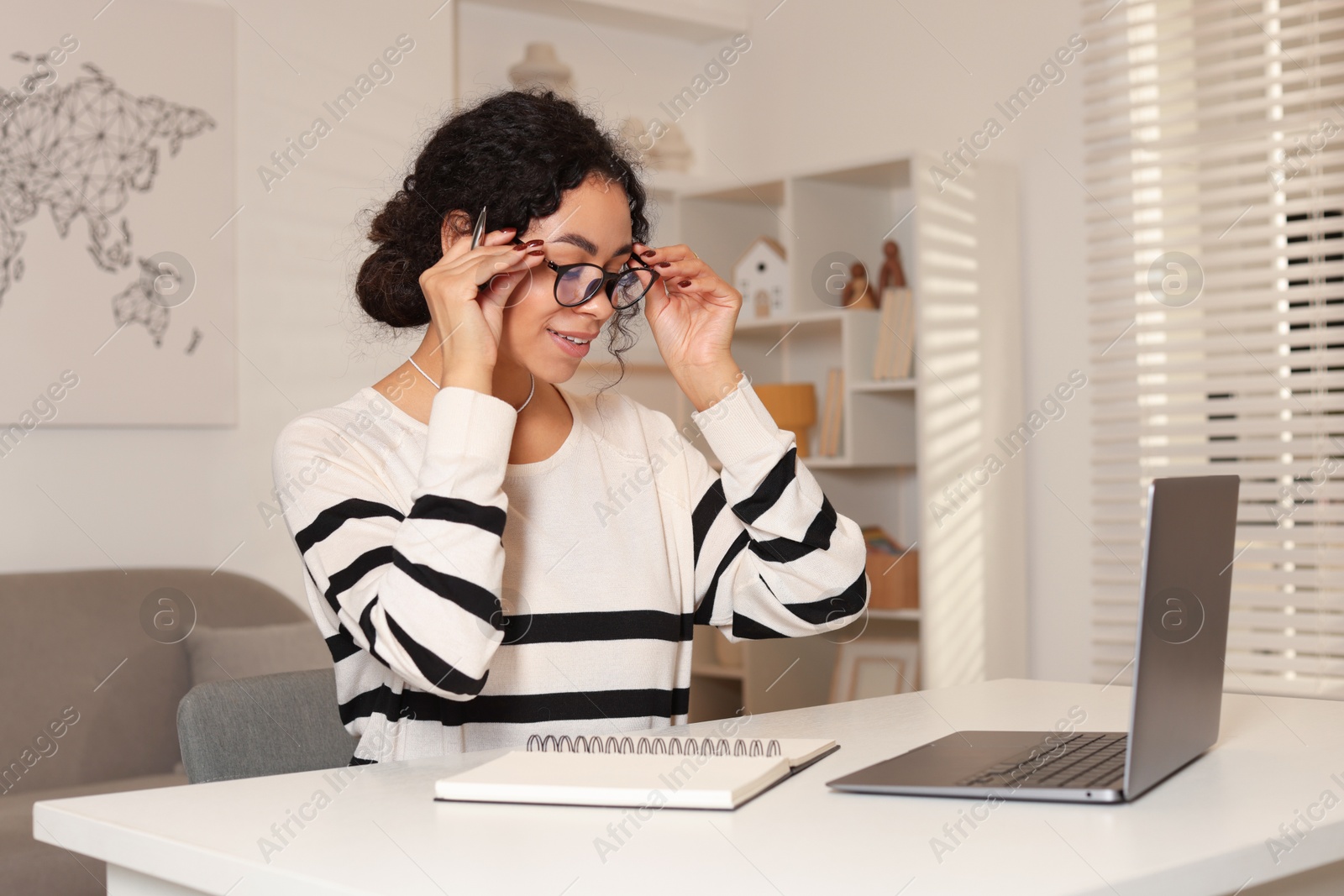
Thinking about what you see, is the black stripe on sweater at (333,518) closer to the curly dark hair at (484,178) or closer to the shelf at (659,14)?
the curly dark hair at (484,178)

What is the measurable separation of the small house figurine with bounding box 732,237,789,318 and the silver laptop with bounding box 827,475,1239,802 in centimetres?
281

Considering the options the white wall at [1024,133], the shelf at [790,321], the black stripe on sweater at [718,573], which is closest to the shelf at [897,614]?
the white wall at [1024,133]

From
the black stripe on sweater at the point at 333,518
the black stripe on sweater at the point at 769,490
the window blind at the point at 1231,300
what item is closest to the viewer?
the black stripe on sweater at the point at 333,518

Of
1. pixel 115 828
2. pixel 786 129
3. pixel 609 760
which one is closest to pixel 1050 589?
pixel 786 129

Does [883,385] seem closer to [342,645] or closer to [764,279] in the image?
[764,279]

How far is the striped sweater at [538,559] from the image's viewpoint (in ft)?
4.00

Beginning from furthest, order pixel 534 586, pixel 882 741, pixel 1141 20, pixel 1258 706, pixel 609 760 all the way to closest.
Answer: pixel 1141 20, pixel 534 586, pixel 1258 706, pixel 882 741, pixel 609 760

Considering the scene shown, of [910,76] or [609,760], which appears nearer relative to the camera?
[609,760]

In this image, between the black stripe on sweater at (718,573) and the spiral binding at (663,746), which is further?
the black stripe on sweater at (718,573)

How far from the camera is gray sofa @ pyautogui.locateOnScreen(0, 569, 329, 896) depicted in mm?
2668

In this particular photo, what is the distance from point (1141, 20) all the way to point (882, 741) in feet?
8.53

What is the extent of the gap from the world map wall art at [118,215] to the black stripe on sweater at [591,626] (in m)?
2.03

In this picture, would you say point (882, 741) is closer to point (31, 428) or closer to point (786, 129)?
point (31, 428)

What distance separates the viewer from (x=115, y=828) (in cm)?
89
